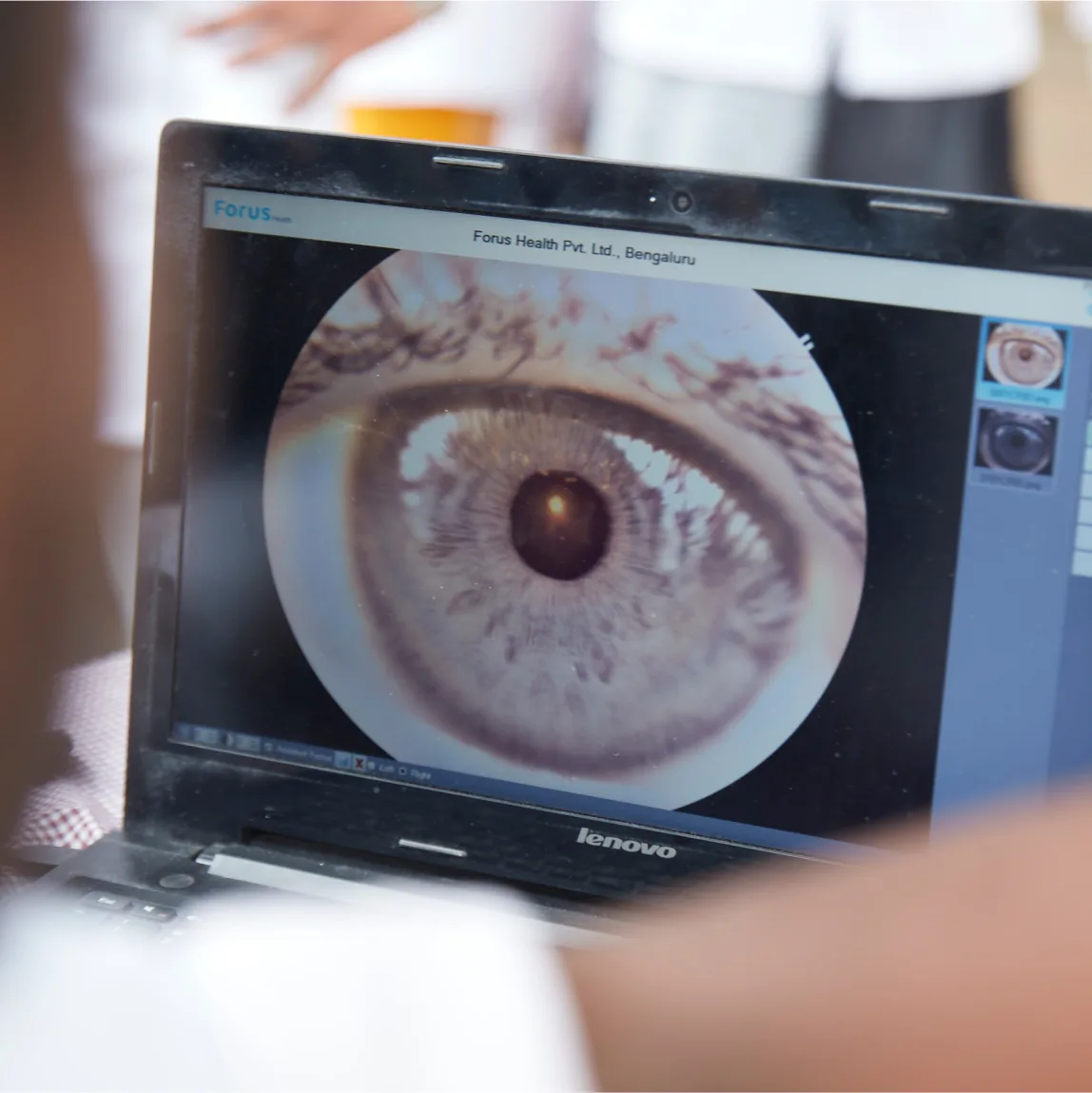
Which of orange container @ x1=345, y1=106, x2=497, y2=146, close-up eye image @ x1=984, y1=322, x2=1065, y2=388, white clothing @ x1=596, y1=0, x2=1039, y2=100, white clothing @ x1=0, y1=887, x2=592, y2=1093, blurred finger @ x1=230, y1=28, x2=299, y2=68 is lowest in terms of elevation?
white clothing @ x1=0, y1=887, x2=592, y2=1093

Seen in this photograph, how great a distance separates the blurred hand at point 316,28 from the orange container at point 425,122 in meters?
0.06

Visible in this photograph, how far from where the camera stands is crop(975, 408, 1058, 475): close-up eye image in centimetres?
51

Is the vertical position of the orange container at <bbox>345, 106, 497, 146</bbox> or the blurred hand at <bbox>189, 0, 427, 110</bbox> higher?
the blurred hand at <bbox>189, 0, 427, 110</bbox>

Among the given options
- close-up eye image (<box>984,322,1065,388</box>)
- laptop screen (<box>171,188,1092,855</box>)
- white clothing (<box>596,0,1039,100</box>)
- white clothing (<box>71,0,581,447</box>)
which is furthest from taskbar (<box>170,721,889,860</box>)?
white clothing (<box>596,0,1039,100</box>)

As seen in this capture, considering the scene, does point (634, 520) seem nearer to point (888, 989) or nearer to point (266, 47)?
point (888, 989)

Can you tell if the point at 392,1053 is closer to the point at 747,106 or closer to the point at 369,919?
the point at 369,919

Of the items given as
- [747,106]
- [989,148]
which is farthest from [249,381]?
[989,148]

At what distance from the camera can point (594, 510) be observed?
1.91ft

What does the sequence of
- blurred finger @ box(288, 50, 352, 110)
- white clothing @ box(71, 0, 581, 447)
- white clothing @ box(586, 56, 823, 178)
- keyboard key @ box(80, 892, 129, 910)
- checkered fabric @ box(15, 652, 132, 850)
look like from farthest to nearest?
white clothing @ box(586, 56, 823, 178) → blurred finger @ box(288, 50, 352, 110) → white clothing @ box(71, 0, 581, 447) → checkered fabric @ box(15, 652, 132, 850) → keyboard key @ box(80, 892, 129, 910)

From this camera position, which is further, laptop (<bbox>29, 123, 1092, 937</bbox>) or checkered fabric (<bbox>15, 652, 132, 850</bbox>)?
checkered fabric (<bbox>15, 652, 132, 850</bbox>)

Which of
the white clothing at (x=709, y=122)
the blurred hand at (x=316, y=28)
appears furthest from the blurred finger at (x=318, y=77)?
the white clothing at (x=709, y=122)

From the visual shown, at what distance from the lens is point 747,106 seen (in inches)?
47.7

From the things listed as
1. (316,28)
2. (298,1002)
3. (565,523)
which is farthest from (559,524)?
(316,28)

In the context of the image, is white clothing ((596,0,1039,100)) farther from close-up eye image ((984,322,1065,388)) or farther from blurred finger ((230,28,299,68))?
close-up eye image ((984,322,1065,388))
